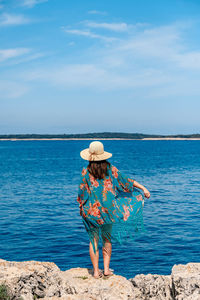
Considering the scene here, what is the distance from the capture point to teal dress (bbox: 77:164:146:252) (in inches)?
221

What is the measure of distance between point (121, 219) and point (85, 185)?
777mm

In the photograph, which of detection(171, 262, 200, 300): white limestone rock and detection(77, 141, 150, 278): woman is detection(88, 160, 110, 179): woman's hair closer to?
detection(77, 141, 150, 278): woman

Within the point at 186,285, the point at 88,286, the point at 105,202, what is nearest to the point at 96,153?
the point at 105,202

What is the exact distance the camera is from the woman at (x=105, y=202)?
18.3 feet

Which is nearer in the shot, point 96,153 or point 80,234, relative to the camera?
point 96,153

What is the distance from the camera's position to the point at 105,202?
5.61 metres

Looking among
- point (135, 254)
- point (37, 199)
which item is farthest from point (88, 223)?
point (37, 199)

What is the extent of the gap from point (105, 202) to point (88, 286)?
1232mm

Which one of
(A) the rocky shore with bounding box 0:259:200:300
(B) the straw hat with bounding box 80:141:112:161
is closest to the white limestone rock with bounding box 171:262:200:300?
(A) the rocky shore with bounding box 0:259:200:300

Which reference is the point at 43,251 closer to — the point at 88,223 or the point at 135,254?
the point at 135,254

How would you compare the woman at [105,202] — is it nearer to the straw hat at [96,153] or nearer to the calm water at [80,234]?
the straw hat at [96,153]

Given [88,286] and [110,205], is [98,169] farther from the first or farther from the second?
[88,286]

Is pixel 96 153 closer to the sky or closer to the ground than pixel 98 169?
closer to the sky

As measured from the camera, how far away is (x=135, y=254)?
12695 mm
